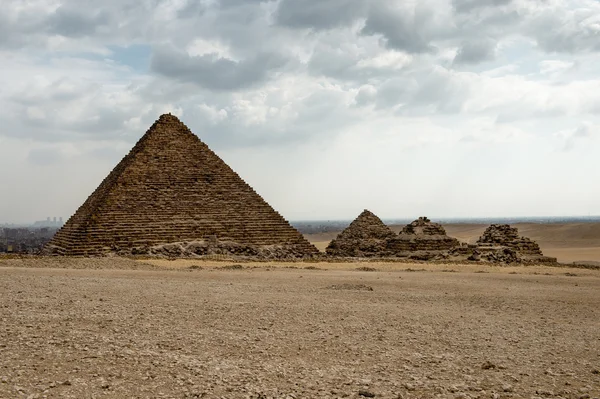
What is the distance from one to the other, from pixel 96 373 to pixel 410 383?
3053mm

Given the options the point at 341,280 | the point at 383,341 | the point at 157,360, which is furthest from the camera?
the point at 341,280

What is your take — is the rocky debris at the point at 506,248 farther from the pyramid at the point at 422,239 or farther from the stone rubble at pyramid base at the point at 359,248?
the stone rubble at pyramid base at the point at 359,248

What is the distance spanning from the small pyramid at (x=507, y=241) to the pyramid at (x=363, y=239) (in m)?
6.33

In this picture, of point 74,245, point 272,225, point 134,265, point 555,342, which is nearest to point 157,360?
point 555,342

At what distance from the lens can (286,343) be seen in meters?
7.20

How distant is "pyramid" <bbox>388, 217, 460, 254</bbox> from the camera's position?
33219 mm

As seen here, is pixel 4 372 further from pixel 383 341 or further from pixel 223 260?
pixel 223 260

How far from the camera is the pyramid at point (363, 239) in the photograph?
36562mm

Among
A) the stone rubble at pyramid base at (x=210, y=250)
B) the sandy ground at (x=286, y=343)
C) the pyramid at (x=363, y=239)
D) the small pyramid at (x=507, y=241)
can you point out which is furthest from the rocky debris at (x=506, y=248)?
the sandy ground at (x=286, y=343)

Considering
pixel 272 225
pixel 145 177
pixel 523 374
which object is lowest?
pixel 523 374

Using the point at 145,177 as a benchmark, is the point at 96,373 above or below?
below

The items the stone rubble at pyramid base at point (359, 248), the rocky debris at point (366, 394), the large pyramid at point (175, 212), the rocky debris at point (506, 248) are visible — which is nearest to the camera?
the rocky debris at point (366, 394)

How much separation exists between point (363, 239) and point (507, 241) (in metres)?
9.91

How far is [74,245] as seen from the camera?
26.5m
